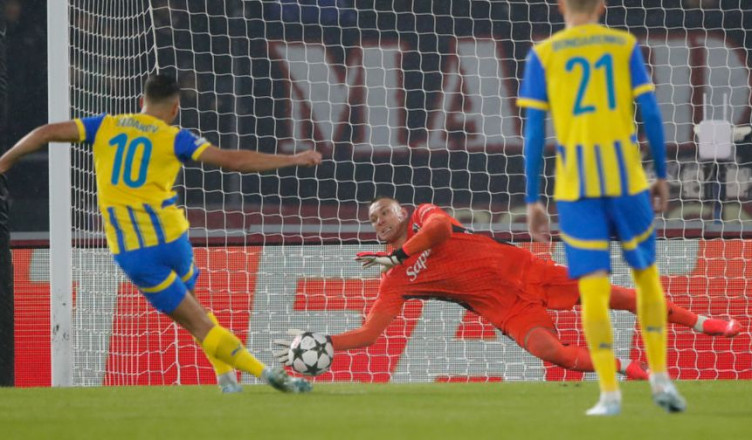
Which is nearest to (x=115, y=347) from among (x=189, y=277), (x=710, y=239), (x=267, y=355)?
(x=267, y=355)

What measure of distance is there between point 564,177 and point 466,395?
1.64m

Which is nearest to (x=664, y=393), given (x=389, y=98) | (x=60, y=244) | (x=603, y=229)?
(x=603, y=229)

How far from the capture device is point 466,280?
7012 mm

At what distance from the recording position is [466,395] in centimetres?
577

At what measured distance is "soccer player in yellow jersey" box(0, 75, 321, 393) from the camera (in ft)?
18.5

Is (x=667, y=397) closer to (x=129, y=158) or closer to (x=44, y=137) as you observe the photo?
(x=129, y=158)

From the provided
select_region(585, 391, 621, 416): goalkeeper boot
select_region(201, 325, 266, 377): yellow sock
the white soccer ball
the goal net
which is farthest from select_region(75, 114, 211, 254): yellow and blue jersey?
the goal net

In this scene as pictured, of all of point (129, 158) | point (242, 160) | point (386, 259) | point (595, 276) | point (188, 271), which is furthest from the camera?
point (386, 259)

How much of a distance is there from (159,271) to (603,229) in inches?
84.8

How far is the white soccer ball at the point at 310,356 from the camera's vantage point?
6.55 metres

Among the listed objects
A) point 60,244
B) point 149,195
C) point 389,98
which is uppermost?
point 389,98

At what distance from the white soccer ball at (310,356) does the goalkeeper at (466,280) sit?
0.19 m

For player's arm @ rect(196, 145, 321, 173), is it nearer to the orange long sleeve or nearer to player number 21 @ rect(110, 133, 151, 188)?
player number 21 @ rect(110, 133, 151, 188)

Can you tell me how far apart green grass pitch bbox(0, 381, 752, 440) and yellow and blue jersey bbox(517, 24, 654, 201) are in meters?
0.80
